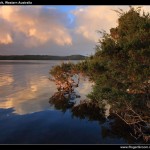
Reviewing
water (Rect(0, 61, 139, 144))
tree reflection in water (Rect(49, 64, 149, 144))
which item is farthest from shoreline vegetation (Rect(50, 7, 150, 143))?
water (Rect(0, 61, 139, 144))

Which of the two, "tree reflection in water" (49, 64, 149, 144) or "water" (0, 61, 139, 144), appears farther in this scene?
"tree reflection in water" (49, 64, 149, 144)

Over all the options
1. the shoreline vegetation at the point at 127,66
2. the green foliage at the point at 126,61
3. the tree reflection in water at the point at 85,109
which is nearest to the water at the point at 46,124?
the tree reflection in water at the point at 85,109

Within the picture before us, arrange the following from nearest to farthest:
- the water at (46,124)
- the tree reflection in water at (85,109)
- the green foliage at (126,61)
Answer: the green foliage at (126,61) < the water at (46,124) < the tree reflection in water at (85,109)

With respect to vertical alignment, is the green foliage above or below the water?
above

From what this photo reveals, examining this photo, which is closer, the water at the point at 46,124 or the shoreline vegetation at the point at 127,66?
the shoreline vegetation at the point at 127,66

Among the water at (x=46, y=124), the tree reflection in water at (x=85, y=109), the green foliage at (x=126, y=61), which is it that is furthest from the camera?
the tree reflection in water at (x=85, y=109)

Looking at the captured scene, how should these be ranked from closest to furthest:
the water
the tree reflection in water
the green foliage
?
the green foliage, the water, the tree reflection in water

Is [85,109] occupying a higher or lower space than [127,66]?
lower

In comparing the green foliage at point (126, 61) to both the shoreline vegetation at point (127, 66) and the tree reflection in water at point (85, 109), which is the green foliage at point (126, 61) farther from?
the tree reflection in water at point (85, 109)

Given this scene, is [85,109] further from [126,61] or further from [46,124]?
[126,61]

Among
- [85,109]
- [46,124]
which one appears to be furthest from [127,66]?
[85,109]

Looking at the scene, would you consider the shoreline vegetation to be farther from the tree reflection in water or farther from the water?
the water
